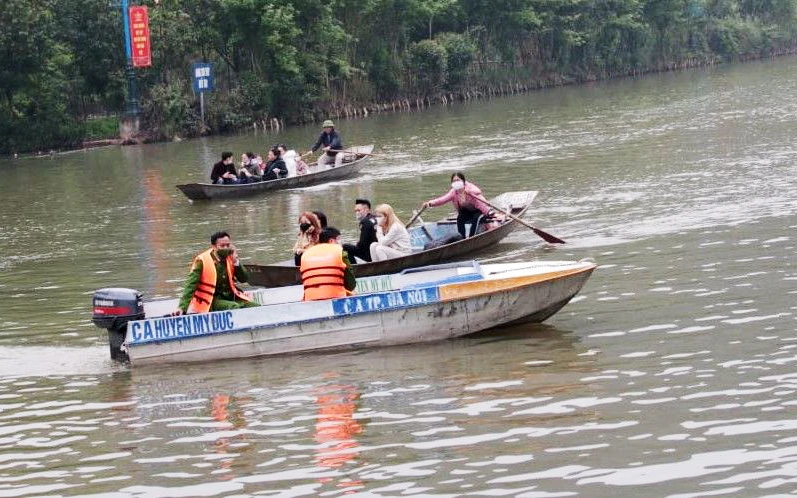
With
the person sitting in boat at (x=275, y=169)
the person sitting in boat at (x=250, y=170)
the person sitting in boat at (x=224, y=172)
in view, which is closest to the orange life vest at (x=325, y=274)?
the person sitting in boat at (x=224, y=172)

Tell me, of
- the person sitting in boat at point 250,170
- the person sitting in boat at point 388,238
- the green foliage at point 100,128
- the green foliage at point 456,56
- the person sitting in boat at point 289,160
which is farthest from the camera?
the green foliage at point 456,56

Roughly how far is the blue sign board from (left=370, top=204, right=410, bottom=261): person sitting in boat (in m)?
37.0

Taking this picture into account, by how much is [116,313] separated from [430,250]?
5234 millimetres

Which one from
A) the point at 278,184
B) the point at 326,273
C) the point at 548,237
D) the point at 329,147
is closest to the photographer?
the point at 326,273

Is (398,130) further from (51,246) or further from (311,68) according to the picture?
(51,246)

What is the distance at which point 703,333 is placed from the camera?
13.3m

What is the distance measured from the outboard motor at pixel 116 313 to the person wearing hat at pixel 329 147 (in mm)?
17811

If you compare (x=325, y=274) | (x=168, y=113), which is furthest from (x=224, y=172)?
(x=168, y=113)

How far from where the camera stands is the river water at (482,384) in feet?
32.0

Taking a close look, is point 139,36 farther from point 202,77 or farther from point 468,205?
point 468,205

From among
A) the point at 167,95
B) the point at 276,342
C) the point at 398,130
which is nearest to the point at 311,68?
the point at 167,95

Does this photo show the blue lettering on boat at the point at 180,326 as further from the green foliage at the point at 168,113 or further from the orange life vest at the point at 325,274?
the green foliage at the point at 168,113

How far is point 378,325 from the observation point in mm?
13773

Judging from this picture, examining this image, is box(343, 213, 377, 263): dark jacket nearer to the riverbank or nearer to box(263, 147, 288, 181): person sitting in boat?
box(263, 147, 288, 181): person sitting in boat
